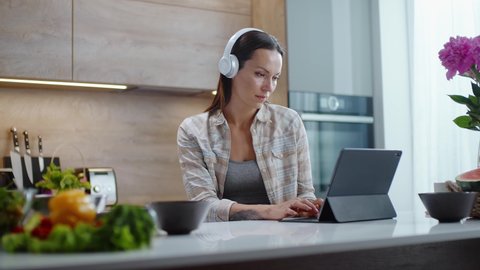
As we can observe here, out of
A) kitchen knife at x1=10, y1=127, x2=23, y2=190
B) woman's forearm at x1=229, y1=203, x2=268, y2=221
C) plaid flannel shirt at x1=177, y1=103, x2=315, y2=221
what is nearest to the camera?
woman's forearm at x1=229, y1=203, x2=268, y2=221

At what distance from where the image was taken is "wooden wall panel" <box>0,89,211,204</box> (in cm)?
324

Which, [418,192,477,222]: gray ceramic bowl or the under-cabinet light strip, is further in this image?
the under-cabinet light strip

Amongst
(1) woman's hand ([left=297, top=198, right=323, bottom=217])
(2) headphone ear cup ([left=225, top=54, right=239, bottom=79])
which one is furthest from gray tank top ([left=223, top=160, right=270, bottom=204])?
(1) woman's hand ([left=297, top=198, right=323, bottom=217])

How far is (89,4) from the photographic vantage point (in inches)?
124

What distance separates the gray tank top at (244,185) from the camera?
7.73 ft

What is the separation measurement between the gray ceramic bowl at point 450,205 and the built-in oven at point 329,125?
1844mm

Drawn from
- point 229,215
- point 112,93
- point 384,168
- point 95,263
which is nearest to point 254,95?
point 229,215

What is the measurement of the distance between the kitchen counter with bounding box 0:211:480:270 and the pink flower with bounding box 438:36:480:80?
414 mm

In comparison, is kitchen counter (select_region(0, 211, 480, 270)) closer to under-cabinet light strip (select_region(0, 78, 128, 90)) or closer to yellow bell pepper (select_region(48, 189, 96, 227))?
yellow bell pepper (select_region(48, 189, 96, 227))

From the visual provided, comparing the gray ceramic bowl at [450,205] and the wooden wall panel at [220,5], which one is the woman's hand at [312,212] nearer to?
the gray ceramic bowl at [450,205]

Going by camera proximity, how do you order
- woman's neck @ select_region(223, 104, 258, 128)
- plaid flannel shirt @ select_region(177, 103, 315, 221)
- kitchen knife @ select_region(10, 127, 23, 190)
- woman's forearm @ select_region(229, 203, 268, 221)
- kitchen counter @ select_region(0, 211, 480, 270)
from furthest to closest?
kitchen knife @ select_region(10, 127, 23, 190), woman's neck @ select_region(223, 104, 258, 128), plaid flannel shirt @ select_region(177, 103, 315, 221), woman's forearm @ select_region(229, 203, 268, 221), kitchen counter @ select_region(0, 211, 480, 270)

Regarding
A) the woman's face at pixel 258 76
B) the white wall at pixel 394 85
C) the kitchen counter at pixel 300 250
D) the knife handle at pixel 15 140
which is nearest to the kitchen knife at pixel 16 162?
the knife handle at pixel 15 140

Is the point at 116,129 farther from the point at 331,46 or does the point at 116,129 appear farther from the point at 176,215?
the point at 176,215

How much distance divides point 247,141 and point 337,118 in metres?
1.25
